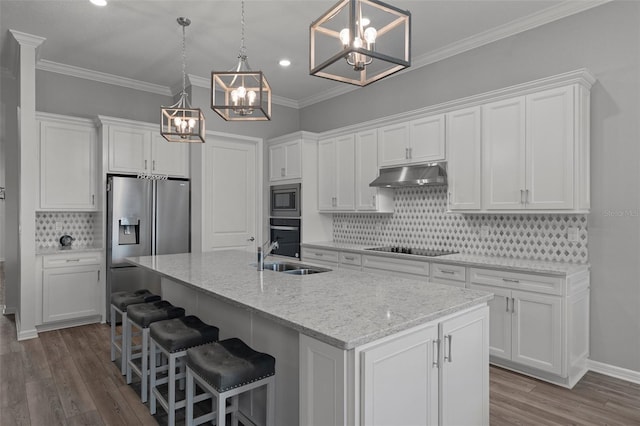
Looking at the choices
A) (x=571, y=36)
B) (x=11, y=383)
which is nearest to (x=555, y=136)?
(x=571, y=36)

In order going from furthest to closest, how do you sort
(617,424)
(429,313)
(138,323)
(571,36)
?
(571,36) → (138,323) → (617,424) → (429,313)

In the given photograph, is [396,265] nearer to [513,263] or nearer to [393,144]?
[513,263]

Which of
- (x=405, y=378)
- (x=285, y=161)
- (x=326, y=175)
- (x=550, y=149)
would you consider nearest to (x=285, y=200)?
(x=285, y=161)

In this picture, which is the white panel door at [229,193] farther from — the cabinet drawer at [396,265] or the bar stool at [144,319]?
the bar stool at [144,319]

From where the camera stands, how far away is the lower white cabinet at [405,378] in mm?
1440

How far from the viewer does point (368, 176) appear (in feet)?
15.4

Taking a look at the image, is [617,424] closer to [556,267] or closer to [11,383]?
[556,267]

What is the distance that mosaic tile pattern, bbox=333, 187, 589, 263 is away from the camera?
3.35 metres

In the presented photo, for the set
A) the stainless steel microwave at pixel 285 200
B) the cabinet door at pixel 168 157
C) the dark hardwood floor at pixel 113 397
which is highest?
the cabinet door at pixel 168 157

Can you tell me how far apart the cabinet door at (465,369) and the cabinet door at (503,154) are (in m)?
1.63

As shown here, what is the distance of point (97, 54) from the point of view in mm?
4379

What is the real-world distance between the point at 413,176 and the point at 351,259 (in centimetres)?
121

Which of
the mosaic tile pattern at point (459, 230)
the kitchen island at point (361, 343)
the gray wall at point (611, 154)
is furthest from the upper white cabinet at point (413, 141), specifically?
the kitchen island at point (361, 343)

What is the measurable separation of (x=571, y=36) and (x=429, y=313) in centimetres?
305
